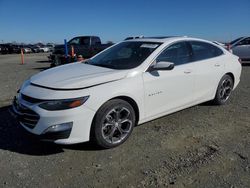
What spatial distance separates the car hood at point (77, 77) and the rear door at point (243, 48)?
1177 cm

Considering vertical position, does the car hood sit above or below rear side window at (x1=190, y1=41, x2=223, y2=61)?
below

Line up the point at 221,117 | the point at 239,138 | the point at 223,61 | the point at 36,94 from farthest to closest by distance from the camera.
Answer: the point at 223,61, the point at 221,117, the point at 239,138, the point at 36,94

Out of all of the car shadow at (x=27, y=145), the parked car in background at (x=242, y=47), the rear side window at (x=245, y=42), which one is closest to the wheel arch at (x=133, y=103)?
the car shadow at (x=27, y=145)

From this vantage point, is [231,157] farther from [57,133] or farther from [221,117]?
[57,133]

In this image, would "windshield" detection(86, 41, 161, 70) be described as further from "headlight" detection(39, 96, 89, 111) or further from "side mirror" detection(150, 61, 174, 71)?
"headlight" detection(39, 96, 89, 111)

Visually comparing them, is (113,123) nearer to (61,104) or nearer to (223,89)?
(61,104)

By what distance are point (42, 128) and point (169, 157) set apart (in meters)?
1.72

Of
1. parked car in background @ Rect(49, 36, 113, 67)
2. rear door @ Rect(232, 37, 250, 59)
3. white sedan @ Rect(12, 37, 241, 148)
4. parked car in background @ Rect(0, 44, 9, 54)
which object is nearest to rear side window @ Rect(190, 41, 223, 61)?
white sedan @ Rect(12, 37, 241, 148)

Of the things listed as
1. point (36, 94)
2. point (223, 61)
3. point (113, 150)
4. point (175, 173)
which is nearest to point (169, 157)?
point (175, 173)

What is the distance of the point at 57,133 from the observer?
3365mm

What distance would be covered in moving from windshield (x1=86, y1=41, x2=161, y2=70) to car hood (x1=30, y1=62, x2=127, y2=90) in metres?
0.27

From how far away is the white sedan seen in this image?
11.2 ft

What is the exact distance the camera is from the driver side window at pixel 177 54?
4.51m

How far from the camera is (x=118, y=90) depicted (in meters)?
3.71
